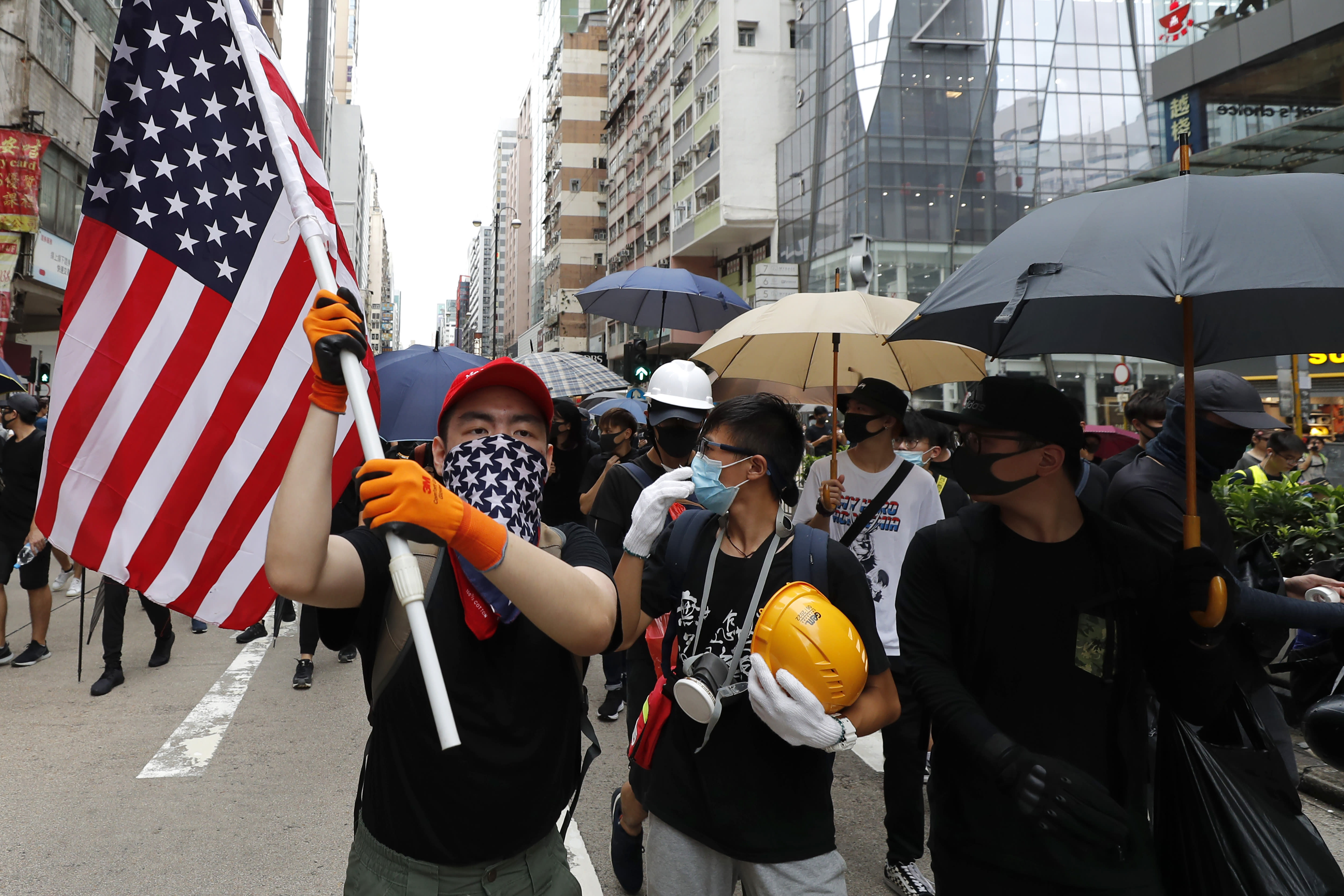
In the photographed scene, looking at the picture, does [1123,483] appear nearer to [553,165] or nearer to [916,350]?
[916,350]

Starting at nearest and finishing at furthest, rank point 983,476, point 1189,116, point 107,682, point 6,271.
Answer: point 983,476, point 107,682, point 6,271, point 1189,116

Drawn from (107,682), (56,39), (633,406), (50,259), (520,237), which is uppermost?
(520,237)

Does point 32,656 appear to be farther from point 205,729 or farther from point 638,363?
point 638,363

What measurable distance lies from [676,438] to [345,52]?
123947 millimetres

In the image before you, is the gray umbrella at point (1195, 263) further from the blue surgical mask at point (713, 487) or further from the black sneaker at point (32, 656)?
the black sneaker at point (32, 656)

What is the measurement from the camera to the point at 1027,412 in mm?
2400

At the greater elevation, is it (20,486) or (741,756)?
(20,486)

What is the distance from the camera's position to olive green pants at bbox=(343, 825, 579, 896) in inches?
77.4

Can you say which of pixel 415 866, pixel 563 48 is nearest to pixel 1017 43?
pixel 415 866

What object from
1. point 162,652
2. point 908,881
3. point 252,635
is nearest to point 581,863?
point 908,881

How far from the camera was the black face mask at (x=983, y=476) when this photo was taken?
2373 millimetres

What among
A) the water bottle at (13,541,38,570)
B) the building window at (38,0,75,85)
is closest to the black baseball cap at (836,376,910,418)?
the water bottle at (13,541,38,570)

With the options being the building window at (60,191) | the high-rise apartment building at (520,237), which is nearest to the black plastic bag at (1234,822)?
the building window at (60,191)

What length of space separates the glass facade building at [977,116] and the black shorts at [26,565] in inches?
1196
